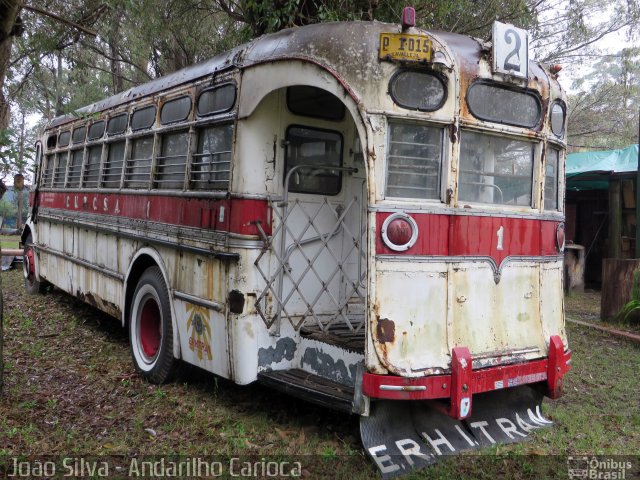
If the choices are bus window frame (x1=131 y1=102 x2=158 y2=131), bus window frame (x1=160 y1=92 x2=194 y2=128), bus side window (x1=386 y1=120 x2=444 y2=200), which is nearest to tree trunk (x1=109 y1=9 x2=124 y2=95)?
A: bus window frame (x1=131 y1=102 x2=158 y2=131)

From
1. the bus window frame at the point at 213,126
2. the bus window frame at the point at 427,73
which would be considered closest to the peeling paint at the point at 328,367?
the bus window frame at the point at 213,126

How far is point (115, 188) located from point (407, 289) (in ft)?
13.3

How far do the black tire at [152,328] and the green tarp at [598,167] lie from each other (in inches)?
364

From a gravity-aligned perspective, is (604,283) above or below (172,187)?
below

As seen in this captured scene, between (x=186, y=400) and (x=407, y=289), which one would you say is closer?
(x=407, y=289)

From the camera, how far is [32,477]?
362 centimetres

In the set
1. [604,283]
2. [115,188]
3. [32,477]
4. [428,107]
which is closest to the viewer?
[32,477]

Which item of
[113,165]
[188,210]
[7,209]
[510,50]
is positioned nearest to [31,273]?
[113,165]

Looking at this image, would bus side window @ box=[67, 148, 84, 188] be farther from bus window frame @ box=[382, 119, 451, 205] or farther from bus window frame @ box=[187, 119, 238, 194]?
bus window frame @ box=[382, 119, 451, 205]

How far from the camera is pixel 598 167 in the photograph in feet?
39.5

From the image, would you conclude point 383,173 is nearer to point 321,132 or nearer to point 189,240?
point 321,132

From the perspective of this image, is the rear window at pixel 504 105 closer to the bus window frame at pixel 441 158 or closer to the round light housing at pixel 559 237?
the bus window frame at pixel 441 158

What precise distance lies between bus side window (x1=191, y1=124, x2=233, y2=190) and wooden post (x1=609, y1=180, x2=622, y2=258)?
9377 mm

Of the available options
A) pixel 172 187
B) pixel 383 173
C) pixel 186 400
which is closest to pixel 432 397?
pixel 383 173
